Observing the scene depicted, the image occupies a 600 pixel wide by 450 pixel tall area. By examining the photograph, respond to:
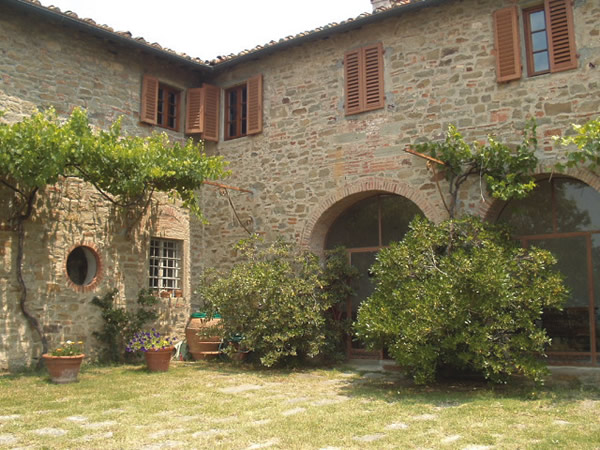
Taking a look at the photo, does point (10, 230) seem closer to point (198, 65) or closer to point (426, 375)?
point (198, 65)

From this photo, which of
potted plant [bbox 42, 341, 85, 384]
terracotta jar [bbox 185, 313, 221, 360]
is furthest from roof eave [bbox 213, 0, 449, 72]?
potted plant [bbox 42, 341, 85, 384]

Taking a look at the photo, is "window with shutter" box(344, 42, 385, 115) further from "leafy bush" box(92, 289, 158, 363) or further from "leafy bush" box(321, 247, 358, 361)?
"leafy bush" box(92, 289, 158, 363)

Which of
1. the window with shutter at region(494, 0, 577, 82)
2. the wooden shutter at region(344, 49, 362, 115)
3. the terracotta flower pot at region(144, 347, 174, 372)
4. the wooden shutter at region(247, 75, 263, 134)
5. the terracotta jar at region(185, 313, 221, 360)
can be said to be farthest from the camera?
the wooden shutter at region(247, 75, 263, 134)

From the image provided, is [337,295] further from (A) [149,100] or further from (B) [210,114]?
(A) [149,100]

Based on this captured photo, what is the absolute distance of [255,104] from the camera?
11.6 meters

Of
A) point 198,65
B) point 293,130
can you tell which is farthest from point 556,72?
point 198,65

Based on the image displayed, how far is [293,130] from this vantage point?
11.1 metres

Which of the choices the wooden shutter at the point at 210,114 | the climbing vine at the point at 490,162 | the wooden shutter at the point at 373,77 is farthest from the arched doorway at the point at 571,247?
the wooden shutter at the point at 210,114

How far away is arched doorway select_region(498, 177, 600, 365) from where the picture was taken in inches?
337

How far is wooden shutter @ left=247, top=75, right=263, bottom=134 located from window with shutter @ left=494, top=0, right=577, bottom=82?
453 centimetres

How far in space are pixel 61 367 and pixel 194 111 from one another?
6139mm

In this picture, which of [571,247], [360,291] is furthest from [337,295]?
[571,247]

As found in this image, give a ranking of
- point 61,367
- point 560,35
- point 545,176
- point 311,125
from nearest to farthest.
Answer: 1. point 61,367
2. point 560,35
3. point 545,176
4. point 311,125

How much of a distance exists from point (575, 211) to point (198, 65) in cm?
751
